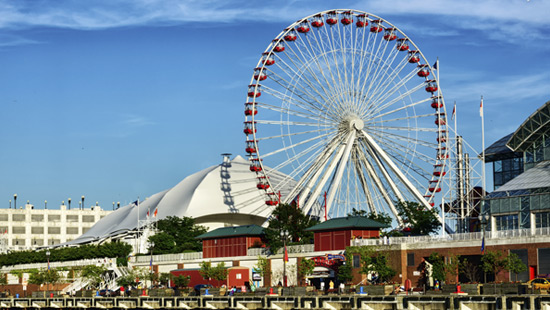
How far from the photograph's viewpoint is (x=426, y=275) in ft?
297

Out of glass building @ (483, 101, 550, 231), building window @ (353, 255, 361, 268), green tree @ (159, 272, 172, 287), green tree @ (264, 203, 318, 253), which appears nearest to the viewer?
building window @ (353, 255, 361, 268)

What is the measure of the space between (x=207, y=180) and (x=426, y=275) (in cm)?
7692

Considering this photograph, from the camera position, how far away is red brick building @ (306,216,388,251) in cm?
10181

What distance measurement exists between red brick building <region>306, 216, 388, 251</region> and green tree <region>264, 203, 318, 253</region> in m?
5.79

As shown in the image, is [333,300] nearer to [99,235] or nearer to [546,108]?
[546,108]

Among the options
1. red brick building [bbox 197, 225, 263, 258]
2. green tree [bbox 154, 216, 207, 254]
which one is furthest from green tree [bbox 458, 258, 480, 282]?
green tree [bbox 154, 216, 207, 254]

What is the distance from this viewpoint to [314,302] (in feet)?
197

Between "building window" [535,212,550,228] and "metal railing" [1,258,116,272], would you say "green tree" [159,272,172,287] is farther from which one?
"building window" [535,212,550,228]

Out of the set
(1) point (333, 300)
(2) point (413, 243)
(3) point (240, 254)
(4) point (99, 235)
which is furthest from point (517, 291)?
(4) point (99, 235)

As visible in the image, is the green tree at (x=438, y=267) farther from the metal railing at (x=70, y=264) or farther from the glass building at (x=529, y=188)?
the metal railing at (x=70, y=264)

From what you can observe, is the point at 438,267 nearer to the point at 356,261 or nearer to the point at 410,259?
the point at 410,259

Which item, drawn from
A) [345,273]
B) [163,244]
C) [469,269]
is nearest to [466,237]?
[469,269]

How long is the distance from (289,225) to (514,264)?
3488 centimetres

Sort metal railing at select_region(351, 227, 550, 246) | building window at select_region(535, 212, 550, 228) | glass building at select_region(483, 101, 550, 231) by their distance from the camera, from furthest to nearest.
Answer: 1. glass building at select_region(483, 101, 550, 231)
2. building window at select_region(535, 212, 550, 228)
3. metal railing at select_region(351, 227, 550, 246)
